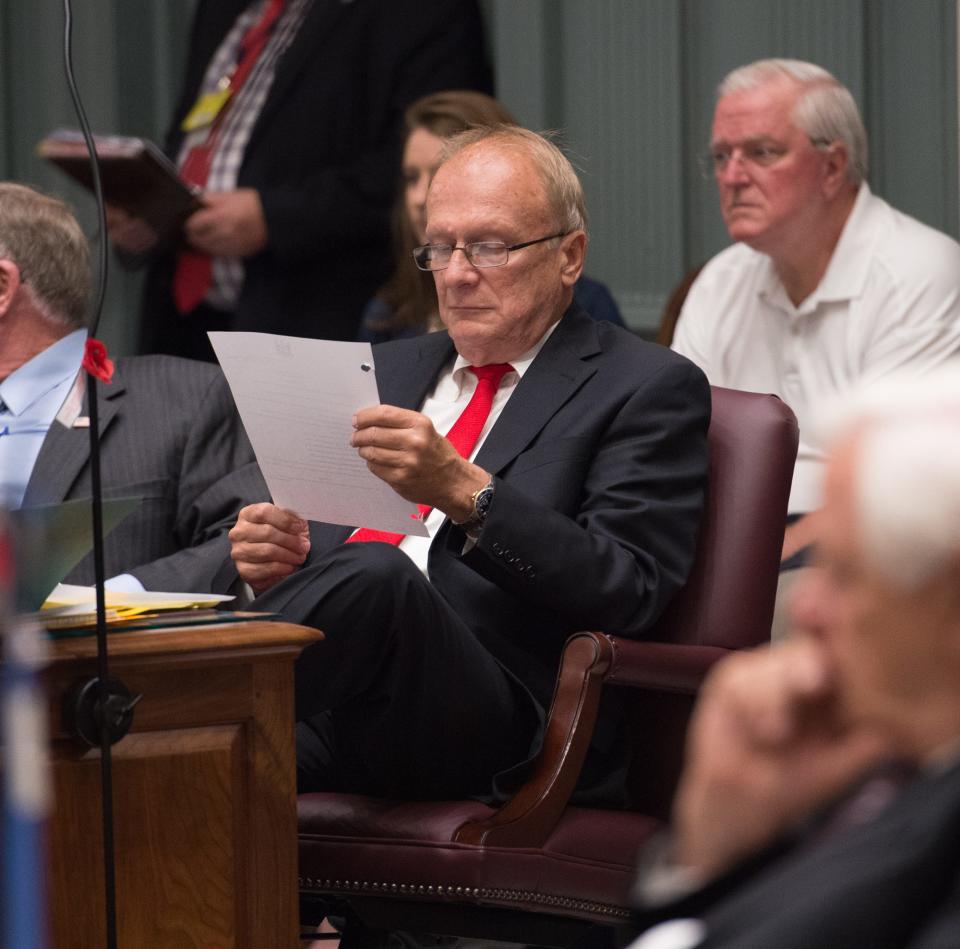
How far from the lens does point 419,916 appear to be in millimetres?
2242

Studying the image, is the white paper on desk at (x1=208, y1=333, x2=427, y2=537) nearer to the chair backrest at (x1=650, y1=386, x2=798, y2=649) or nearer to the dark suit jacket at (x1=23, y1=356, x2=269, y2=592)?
the chair backrest at (x1=650, y1=386, x2=798, y2=649)

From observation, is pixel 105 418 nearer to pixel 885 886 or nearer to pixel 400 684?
pixel 400 684

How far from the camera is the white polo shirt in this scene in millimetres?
3494

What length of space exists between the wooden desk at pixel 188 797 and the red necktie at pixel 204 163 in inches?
104

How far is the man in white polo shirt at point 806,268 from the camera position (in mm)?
3512

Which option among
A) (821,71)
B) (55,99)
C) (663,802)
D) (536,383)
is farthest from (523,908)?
(55,99)

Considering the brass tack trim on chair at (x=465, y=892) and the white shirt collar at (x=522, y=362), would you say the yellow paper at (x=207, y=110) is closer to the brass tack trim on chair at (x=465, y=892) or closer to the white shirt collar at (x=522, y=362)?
the white shirt collar at (x=522, y=362)

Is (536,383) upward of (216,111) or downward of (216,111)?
downward

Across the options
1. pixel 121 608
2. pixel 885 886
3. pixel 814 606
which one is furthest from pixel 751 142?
pixel 885 886

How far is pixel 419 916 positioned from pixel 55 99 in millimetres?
3624

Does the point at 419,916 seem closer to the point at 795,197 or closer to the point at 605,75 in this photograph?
the point at 795,197

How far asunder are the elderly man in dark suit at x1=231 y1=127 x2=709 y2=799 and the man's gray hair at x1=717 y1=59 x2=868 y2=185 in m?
1.15

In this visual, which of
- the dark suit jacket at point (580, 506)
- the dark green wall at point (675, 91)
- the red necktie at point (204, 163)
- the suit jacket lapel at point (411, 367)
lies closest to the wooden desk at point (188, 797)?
the dark suit jacket at point (580, 506)

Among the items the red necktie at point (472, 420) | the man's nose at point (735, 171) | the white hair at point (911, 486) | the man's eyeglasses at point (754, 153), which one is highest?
the man's eyeglasses at point (754, 153)
